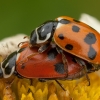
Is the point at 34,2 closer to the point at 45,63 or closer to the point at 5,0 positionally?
the point at 5,0

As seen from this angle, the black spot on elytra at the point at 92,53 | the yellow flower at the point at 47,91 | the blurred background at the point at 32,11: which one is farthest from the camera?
the blurred background at the point at 32,11

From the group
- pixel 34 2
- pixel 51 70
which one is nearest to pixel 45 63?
pixel 51 70

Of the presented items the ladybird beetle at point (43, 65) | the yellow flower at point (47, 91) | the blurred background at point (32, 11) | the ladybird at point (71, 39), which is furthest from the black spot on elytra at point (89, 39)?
the blurred background at point (32, 11)

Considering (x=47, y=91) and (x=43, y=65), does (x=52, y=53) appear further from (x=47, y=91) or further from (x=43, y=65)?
(x=47, y=91)

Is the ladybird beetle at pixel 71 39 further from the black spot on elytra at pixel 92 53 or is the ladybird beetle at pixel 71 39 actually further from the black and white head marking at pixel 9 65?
the black and white head marking at pixel 9 65

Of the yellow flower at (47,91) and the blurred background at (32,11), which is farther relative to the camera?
the blurred background at (32,11)

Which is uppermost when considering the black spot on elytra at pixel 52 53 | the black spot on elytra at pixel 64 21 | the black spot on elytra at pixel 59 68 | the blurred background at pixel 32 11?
the black spot on elytra at pixel 64 21

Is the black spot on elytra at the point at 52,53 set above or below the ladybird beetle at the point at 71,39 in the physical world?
below
